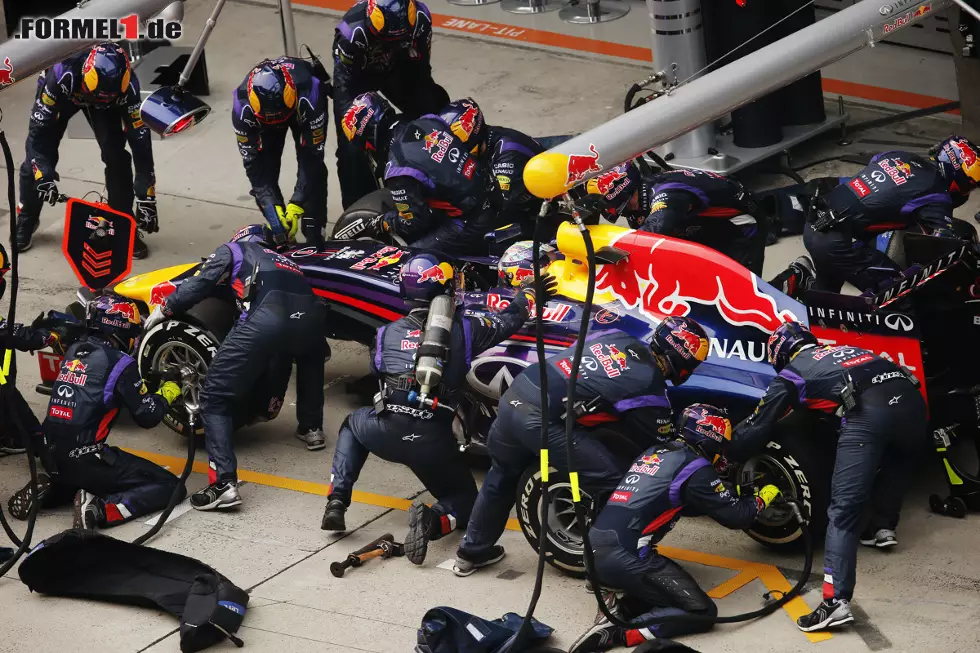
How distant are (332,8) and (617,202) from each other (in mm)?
8269

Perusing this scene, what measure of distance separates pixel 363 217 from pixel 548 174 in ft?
16.5

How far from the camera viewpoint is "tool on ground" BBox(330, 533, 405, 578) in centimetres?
806

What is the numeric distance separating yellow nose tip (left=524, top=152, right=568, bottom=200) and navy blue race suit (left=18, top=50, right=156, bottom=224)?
6.56 metres

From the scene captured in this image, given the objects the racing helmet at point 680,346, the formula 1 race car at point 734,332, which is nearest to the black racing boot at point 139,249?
the formula 1 race car at point 734,332

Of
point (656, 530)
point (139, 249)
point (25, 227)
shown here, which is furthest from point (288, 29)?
point (656, 530)

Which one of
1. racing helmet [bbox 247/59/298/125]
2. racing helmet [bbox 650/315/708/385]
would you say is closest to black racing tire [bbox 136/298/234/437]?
racing helmet [bbox 247/59/298/125]

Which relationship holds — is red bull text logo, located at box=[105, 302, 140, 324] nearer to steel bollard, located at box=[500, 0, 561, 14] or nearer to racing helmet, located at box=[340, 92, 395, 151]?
racing helmet, located at box=[340, 92, 395, 151]

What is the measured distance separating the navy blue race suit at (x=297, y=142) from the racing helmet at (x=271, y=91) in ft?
0.17

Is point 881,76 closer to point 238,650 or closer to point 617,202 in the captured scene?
point 617,202

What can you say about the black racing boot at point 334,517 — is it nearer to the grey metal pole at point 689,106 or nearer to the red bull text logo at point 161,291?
the red bull text logo at point 161,291

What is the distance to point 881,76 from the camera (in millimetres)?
14109

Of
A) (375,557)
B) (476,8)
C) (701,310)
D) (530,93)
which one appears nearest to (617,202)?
(701,310)

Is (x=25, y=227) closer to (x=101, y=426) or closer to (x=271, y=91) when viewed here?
(x=271, y=91)

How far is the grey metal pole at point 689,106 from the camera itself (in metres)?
5.79
